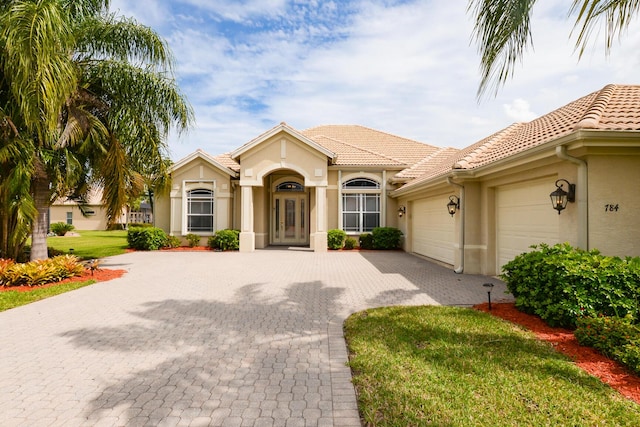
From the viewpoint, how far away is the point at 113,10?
1008 centimetres

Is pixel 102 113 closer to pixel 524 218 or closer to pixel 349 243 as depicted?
pixel 349 243

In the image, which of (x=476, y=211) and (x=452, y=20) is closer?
(x=452, y=20)

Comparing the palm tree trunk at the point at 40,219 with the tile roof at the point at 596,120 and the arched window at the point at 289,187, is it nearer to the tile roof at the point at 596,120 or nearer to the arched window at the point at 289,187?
the arched window at the point at 289,187

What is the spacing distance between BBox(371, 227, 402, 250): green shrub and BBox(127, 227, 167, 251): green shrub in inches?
441

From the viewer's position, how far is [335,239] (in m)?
17.0

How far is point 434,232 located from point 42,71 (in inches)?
502

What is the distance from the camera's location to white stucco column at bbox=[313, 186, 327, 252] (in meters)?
16.5

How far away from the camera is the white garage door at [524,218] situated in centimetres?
742

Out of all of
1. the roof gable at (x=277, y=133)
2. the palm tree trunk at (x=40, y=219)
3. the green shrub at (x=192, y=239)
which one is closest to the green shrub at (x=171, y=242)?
the green shrub at (x=192, y=239)

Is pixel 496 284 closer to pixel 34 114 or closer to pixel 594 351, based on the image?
pixel 594 351

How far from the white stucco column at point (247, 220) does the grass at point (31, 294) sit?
8144 mm

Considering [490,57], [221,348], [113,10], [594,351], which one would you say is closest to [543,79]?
[490,57]

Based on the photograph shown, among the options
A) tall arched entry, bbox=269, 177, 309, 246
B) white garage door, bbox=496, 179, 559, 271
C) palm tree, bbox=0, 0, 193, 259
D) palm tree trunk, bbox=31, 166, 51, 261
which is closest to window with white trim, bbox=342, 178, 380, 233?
tall arched entry, bbox=269, 177, 309, 246

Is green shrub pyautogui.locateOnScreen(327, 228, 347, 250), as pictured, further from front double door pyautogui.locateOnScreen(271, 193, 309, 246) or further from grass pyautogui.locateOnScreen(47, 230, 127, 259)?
grass pyautogui.locateOnScreen(47, 230, 127, 259)
